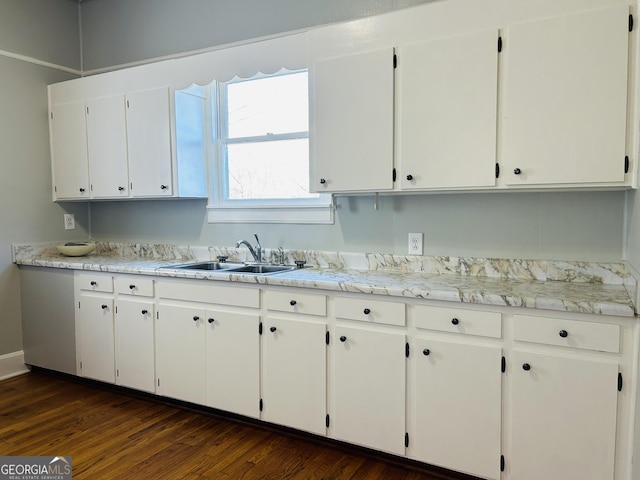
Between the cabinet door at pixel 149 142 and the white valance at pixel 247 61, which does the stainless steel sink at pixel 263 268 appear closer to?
the cabinet door at pixel 149 142

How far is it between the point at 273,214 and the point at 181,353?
1.09 meters

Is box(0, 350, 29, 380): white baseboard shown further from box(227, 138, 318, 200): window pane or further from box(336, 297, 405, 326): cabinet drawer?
box(336, 297, 405, 326): cabinet drawer

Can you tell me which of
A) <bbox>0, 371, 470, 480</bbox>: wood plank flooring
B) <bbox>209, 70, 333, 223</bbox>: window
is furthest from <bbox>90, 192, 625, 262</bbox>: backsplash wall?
<bbox>0, 371, 470, 480</bbox>: wood plank flooring

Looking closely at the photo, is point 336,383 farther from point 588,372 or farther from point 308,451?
point 588,372

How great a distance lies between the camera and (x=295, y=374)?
2.48 m

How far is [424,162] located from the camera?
2338mm

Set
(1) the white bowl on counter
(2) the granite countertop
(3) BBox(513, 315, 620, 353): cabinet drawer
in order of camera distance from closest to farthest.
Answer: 1. (3) BBox(513, 315, 620, 353): cabinet drawer
2. (2) the granite countertop
3. (1) the white bowl on counter

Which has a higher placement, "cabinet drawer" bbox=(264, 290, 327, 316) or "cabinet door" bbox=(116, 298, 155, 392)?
"cabinet drawer" bbox=(264, 290, 327, 316)

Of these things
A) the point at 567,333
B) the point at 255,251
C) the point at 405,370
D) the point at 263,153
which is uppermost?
the point at 263,153

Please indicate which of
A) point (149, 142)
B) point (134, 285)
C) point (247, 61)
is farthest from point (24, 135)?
point (247, 61)

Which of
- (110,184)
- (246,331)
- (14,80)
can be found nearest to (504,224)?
(246,331)

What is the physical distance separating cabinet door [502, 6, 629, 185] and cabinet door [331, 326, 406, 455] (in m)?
0.99

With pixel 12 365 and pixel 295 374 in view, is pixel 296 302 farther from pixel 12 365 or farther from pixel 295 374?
pixel 12 365

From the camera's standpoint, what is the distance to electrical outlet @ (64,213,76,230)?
4025 mm
